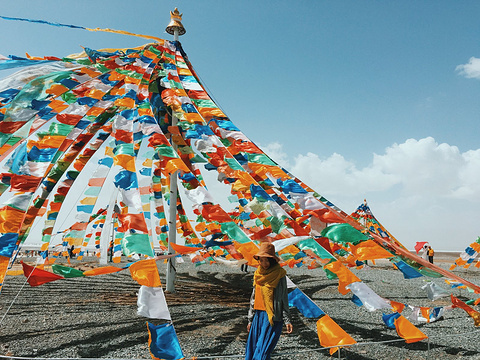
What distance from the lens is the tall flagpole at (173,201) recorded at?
23.2 ft

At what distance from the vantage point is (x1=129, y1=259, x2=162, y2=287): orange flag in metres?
3.03

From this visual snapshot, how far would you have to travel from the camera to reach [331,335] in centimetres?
309

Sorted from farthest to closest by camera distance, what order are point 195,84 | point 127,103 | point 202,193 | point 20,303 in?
point 20,303 → point 195,84 → point 127,103 → point 202,193

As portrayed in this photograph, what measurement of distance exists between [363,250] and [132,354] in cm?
296

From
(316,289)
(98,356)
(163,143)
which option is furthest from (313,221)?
(316,289)

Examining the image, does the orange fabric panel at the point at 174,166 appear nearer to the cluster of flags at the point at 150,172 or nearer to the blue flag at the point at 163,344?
→ the cluster of flags at the point at 150,172

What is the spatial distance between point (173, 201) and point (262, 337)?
14.5ft

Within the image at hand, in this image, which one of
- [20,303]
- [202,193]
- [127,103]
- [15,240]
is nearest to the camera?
[15,240]

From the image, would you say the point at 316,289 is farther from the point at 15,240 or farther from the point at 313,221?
the point at 15,240

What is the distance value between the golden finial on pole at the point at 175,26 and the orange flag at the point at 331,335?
22.3ft

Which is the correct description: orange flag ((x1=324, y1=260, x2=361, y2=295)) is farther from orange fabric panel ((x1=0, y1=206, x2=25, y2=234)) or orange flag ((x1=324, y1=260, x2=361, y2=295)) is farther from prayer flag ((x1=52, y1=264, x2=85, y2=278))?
orange fabric panel ((x1=0, y1=206, x2=25, y2=234))

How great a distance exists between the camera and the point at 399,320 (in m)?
3.29

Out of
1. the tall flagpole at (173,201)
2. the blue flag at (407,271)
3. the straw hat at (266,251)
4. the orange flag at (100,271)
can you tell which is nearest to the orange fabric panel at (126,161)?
the orange flag at (100,271)

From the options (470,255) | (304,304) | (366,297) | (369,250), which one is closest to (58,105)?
(304,304)
